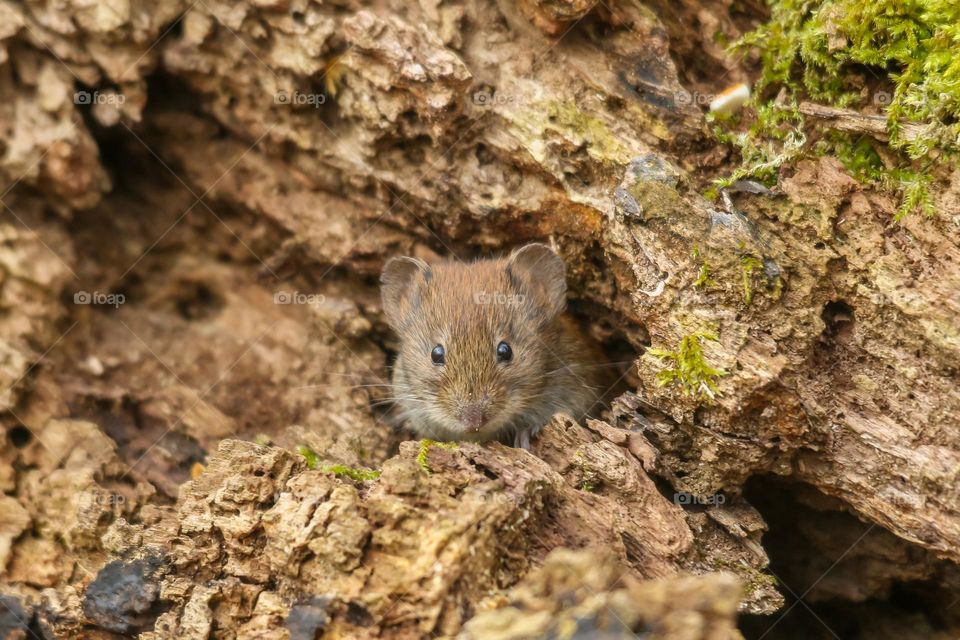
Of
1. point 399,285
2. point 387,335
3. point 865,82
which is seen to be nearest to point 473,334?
point 399,285

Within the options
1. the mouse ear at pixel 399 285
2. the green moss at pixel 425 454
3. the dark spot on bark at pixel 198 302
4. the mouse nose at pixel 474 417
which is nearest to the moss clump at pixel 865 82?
the mouse nose at pixel 474 417

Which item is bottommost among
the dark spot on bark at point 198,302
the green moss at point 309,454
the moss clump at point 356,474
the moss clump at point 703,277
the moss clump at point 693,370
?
the moss clump at point 356,474

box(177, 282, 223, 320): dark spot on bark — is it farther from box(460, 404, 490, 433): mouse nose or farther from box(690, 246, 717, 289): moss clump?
box(690, 246, 717, 289): moss clump

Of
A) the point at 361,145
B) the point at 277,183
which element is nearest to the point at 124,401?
the point at 277,183

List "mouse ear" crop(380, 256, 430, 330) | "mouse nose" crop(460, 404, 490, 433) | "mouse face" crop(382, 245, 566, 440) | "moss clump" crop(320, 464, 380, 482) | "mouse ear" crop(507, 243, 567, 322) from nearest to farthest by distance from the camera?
"moss clump" crop(320, 464, 380, 482) < "mouse nose" crop(460, 404, 490, 433) < "mouse face" crop(382, 245, 566, 440) < "mouse ear" crop(507, 243, 567, 322) < "mouse ear" crop(380, 256, 430, 330)

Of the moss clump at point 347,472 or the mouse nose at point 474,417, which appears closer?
the moss clump at point 347,472

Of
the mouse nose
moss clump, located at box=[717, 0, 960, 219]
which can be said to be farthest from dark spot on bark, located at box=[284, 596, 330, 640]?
moss clump, located at box=[717, 0, 960, 219]

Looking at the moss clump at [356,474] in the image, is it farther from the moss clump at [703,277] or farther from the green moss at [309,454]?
the moss clump at [703,277]

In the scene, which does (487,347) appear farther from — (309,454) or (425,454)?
(425,454)
